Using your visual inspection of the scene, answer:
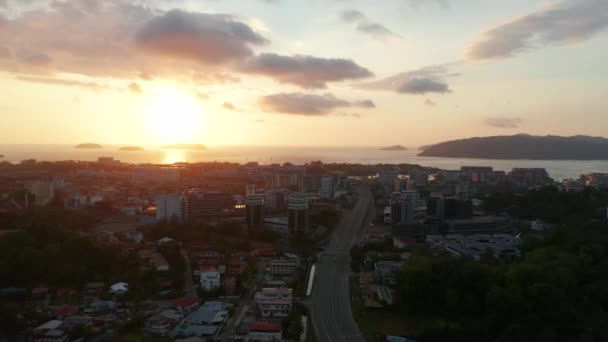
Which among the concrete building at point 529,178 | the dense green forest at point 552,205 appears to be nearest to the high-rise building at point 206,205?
the dense green forest at point 552,205

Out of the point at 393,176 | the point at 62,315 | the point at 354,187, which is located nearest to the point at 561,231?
the point at 62,315

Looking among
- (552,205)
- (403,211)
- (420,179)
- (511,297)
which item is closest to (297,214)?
(403,211)

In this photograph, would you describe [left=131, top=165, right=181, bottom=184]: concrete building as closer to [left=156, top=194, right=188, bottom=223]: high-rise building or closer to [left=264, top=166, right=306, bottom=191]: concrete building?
[left=264, top=166, right=306, bottom=191]: concrete building

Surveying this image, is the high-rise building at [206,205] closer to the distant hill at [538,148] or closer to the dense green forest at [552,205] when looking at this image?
the dense green forest at [552,205]

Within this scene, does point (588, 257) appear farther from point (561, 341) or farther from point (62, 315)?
point (62, 315)

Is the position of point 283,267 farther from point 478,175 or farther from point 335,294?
point 478,175

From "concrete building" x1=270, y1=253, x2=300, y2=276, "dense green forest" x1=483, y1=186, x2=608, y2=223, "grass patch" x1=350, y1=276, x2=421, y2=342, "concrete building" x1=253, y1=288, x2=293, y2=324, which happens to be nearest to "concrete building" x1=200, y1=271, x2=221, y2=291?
"concrete building" x1=253, y1=288, x2=293, y2=324
